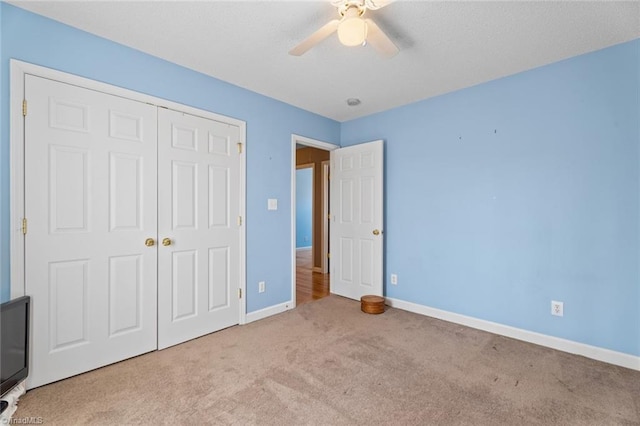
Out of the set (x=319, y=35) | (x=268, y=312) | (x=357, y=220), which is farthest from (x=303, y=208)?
(x=319, y=35)

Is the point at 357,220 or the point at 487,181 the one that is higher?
the point at 487,181

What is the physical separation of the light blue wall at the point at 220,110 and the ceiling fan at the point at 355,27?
1323 mm

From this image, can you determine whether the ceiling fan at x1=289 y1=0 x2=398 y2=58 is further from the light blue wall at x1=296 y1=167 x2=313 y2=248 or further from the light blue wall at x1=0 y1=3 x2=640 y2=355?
the light blue wall at x1=296 y1=167 x2=313 y2=248

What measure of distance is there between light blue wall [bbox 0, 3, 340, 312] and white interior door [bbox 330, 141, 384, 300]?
0.53 metres

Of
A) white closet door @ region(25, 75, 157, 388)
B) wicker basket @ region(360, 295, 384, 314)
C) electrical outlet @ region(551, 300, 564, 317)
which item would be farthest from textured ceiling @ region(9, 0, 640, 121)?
wicker basket @ region(360, 295, 384, 314)

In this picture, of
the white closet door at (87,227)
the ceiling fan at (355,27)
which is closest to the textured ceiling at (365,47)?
the ceiling fan at (355,27)

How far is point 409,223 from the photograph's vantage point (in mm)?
3588

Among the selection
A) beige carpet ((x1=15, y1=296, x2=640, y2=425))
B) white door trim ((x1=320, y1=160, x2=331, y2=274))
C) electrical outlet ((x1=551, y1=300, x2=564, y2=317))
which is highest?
white door trim ((x1=320, y1=160, x2=331, y2=274))

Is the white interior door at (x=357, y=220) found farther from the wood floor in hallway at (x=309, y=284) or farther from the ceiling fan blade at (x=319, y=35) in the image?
the ceiling fan blade at (x=319, y=35)

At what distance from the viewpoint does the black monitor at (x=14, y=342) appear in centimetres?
160

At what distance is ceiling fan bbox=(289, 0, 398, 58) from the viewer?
1619 mm

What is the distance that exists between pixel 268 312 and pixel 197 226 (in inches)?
50.0

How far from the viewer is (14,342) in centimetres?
169

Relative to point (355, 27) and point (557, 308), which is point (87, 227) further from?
point (557, 308)
